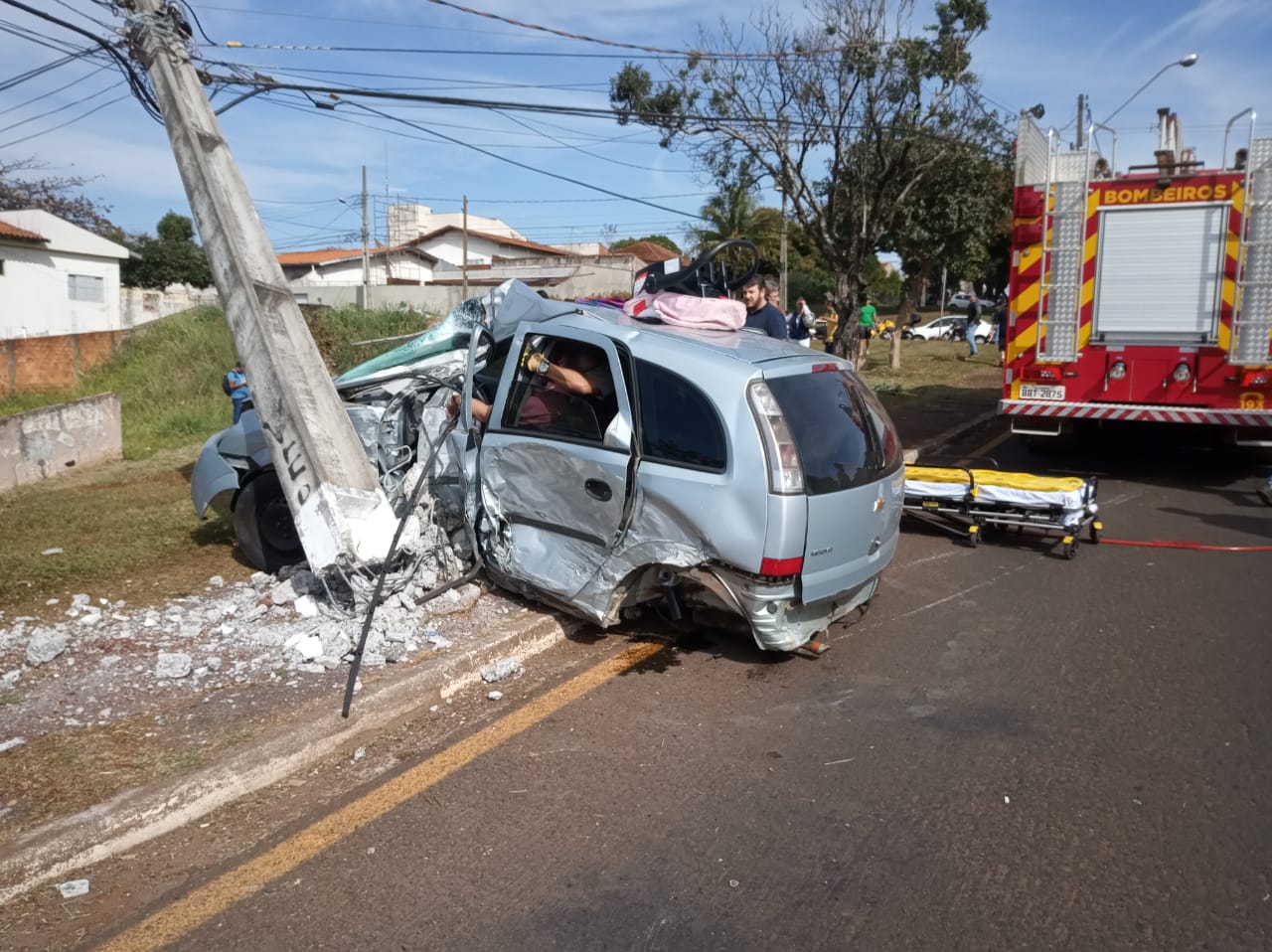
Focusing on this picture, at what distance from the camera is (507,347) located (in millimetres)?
5992

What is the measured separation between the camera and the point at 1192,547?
7.48 meters

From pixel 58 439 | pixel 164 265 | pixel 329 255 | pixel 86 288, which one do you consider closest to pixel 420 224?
pixel 329 255

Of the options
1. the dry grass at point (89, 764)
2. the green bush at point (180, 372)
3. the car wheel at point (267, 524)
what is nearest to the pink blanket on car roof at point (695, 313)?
the car wheel at point (267, 524)

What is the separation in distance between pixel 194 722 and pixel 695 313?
135 inches

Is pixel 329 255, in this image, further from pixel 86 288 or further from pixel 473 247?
pixel 86 288

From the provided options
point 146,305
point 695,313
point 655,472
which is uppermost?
point 146,305

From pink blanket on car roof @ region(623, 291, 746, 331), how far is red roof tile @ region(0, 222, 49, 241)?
87.2 feet

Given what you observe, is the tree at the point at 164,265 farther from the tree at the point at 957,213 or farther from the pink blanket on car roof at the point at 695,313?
the pink blanket on car roof at the point at 695,313

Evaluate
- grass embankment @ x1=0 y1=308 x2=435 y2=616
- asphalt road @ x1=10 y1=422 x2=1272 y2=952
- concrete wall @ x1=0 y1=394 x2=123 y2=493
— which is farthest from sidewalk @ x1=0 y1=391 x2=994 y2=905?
concrete wall @ x1=0 y1=394 x2=123 y2=493

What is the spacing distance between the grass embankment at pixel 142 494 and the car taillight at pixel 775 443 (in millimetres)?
3973

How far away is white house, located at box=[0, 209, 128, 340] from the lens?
27.1 metres

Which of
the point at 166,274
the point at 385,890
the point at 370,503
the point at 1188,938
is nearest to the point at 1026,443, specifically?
the point at 370,503

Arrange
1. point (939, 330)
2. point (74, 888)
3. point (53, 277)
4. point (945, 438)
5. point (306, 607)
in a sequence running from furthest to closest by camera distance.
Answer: point (939, 330) < point (53, 277) < point (945, 438) < point (306, 607) < point (74, 888)

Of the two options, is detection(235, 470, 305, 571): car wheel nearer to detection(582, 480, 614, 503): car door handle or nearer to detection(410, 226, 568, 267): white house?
detection(582, 480, 614, 503): car door handle
